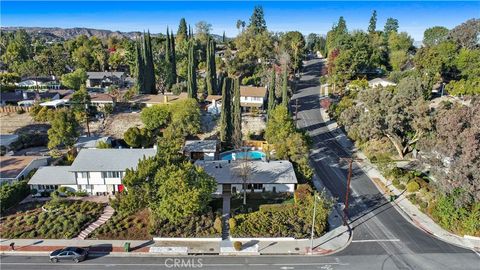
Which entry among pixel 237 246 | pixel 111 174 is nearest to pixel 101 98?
pixel 111 174

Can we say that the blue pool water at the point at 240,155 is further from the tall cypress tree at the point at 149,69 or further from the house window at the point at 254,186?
A: the tall cypress tree at the point at 149,69

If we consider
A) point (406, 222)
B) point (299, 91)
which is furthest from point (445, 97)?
point (406, 222)

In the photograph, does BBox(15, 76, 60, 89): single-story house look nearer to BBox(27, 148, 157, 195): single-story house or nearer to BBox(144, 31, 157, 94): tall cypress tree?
BBox(144, 31, 157, 94): tall cypress tree

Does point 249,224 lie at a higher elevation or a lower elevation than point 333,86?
lower

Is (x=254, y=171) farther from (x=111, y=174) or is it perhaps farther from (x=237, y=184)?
(x=111, y=174)

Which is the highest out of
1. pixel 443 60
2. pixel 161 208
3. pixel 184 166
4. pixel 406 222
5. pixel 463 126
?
pixel 443 60

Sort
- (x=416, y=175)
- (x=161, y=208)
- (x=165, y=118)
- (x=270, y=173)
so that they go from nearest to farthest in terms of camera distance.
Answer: (x=161, y=208) → (x=270, y=173) → (x=416, y=175) → (x=165, y=118)

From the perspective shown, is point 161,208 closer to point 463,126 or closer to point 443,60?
point 463,126

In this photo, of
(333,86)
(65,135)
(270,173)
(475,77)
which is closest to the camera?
(270,173)
